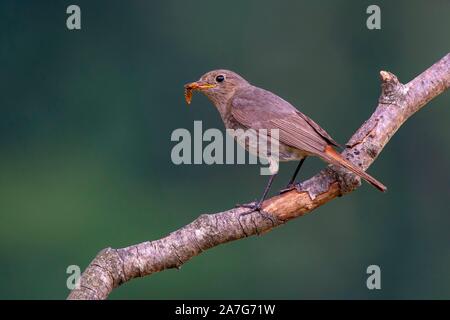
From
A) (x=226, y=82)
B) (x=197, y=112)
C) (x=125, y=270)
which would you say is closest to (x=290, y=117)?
(x=226, y=82)

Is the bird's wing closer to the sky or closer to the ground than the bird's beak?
closer to the ground

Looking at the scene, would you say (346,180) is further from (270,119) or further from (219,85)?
(219,85)

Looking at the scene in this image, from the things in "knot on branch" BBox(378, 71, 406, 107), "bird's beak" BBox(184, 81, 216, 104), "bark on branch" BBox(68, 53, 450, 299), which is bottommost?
"bark on branch" BBox(68, 53, 450, 299)

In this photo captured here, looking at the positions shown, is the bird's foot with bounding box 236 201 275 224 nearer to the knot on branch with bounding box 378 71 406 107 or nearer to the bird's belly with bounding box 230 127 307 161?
the bird's belly with bounding box 230 127 307 161

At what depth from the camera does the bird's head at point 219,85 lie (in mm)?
4844

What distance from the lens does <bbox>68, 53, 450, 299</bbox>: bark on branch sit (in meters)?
3.73

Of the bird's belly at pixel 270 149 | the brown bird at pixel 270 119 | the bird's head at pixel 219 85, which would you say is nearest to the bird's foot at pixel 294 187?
the brown bird at pixel 270 119

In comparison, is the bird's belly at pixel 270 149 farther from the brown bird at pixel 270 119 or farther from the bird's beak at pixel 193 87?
the bird's beak at pixel 193 87

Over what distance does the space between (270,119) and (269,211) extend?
62 centimetres

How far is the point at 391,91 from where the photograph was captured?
4.43 meters

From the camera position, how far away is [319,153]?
4.15 m

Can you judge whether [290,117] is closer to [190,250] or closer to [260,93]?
[260,93]

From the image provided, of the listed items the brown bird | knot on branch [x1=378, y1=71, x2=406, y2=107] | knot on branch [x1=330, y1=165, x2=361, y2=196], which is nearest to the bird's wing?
the brown bird

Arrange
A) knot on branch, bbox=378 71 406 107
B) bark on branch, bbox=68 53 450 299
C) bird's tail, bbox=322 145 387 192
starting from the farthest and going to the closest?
1. knot on branch, bbox=378 71 406 107
2. bird's tail, bbox=322 145 387 192
3. bark on branch, bbox=68 53 450 299
